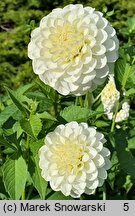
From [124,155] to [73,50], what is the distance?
10.1 inches

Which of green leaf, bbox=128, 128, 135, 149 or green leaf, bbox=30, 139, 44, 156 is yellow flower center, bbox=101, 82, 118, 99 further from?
green leaf, bbox=30, 139, 44, 156

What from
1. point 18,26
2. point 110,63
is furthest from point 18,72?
point 110,63

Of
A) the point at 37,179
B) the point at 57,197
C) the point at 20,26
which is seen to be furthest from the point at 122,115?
the point at 20,26

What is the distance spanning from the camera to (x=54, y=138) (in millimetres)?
1098

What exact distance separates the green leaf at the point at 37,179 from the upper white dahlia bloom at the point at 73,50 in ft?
0.47

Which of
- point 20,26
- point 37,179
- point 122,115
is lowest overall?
point 20,26

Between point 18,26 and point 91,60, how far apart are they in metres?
2.33

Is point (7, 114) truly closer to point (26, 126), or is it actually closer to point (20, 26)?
point (26, 126)

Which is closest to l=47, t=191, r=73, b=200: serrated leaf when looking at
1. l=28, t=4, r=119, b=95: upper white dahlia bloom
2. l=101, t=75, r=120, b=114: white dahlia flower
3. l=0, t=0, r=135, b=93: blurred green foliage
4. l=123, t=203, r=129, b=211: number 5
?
l=123, t=203, r=129, b=211: number 5

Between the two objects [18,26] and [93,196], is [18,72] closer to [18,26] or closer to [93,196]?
[18,26]

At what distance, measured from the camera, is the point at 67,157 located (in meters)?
1.10

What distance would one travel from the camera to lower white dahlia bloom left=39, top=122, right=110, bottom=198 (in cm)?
109

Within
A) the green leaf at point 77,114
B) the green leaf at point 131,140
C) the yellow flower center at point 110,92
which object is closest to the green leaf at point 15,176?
the green leaf at point 77,114

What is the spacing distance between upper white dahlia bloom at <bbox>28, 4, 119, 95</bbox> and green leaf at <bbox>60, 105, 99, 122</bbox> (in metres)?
0.04
